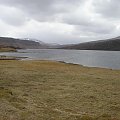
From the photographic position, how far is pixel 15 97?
23.4 meters

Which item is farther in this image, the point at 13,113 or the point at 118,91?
the point at 118,91

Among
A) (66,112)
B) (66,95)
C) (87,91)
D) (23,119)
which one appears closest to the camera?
(23,119)

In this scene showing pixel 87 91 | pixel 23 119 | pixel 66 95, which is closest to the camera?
pixel 23 119

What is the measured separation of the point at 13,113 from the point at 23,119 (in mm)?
1497

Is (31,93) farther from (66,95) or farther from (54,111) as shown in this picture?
(54,111)

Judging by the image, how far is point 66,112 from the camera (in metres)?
19.0

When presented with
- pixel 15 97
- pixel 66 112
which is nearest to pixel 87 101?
pixel 66 112

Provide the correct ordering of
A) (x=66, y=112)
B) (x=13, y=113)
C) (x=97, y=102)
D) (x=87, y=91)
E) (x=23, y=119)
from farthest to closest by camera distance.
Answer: (x=87, y=91) → (x=97, y=102) → (x=66, y=112) → (x=13, y=113) → (x=23, y=119)

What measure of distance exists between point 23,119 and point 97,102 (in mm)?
8449

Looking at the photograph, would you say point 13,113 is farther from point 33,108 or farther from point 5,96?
point 5,96

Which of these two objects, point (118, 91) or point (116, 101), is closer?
point (116, 101)

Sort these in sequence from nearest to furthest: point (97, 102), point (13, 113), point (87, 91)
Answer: point (13, 113)
point (97, 102)
point (87, 91)

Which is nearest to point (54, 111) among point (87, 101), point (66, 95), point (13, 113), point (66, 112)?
point (66, 112)

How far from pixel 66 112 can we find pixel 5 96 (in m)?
6.84
